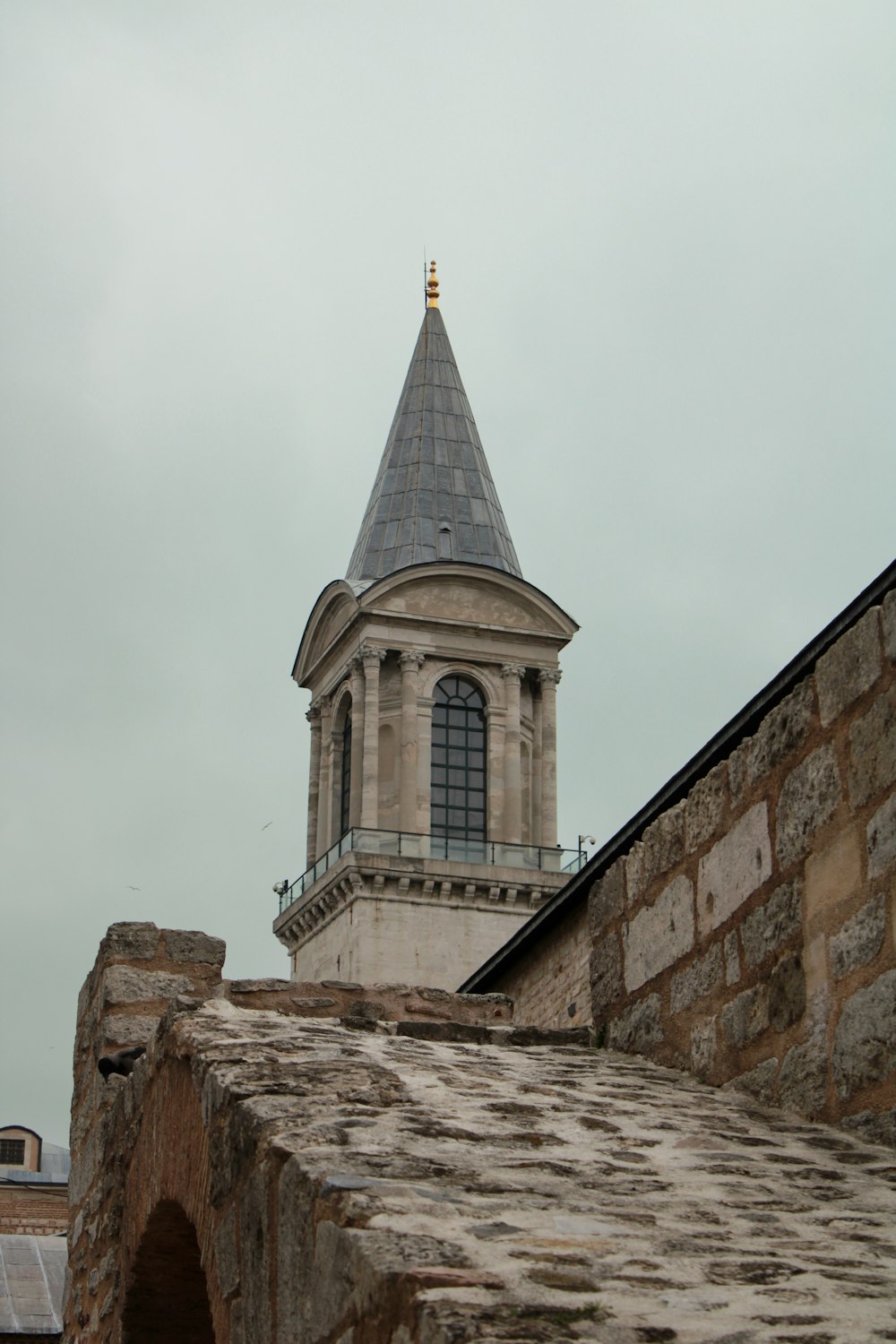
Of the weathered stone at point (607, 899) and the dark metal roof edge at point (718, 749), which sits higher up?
the dark metal roof edge at point (718, 749)

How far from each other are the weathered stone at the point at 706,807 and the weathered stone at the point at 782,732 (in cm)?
23

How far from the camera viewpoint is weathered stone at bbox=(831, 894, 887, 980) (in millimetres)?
5148

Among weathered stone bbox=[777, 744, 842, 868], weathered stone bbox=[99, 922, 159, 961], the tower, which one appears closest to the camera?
weathered stone bbox=[777, 744, 842, 868]

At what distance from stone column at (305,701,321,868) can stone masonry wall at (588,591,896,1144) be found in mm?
33636

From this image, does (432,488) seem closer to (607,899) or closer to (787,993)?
(607,899)

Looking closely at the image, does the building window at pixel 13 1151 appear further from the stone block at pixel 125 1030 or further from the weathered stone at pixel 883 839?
the weathered stone at pixel 883 839

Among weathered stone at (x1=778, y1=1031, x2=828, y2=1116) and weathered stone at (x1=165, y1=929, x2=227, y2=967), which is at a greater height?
weathered stone at (x1=165, y1=929, x2=227, y2=967)

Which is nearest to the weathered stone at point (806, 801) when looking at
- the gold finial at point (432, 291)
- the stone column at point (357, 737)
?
the stone column at point (357, 737)

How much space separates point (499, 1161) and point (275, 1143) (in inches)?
21.7

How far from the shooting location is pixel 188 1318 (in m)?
6.79

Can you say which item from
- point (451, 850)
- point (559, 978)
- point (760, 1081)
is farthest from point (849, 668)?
point (451, 850)

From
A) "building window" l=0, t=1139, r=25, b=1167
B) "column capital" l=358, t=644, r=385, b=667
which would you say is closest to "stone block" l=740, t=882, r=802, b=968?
"column capital" l=358, t=644, r=385, b=667

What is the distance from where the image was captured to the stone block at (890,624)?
16.8ft

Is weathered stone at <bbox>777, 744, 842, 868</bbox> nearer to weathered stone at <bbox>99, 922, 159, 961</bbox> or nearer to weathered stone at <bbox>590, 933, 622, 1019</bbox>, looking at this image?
weathered stone at <bbox>590, 933, 622, 1019</bbox>
